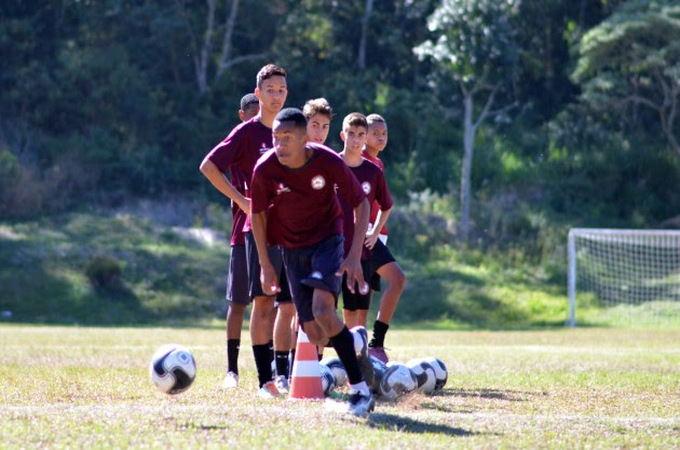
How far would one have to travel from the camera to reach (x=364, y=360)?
328 inches

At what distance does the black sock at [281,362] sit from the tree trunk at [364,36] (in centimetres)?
3178

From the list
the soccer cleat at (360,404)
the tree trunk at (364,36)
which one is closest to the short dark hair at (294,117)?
the soccer cleat at (360,404)

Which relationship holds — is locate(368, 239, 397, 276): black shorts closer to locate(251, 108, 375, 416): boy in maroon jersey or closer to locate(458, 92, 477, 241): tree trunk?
locate(251, 108, 375, 416): boy in maroon jersey

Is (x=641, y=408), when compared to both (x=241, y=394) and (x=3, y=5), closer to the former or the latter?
(x=241, y=394)

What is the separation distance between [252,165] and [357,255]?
1.78 meters

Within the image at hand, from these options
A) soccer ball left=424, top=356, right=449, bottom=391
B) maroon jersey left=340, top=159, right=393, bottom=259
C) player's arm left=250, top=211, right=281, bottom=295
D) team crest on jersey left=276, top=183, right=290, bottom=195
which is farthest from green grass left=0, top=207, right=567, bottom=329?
team crest on jersey left=276, top=183, right=290, bottom=195

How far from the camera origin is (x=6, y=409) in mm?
7477

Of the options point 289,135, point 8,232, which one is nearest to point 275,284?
point 289,135

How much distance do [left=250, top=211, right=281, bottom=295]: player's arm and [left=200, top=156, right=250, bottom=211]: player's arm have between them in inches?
38.4

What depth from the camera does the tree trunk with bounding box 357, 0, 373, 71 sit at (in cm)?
4016

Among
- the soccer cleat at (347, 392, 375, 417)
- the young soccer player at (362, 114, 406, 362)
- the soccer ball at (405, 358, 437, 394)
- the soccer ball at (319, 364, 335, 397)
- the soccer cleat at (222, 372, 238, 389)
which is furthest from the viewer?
the young soccer player at (362, 114, 406, 362)

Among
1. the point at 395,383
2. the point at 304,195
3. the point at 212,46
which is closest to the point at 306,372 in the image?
the point at 395,383

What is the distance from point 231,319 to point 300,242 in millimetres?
2157

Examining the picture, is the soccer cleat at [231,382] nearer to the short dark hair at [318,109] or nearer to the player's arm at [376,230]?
the player's arm at [376,230]
